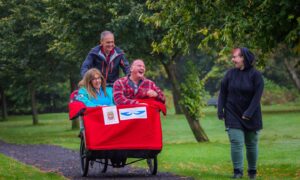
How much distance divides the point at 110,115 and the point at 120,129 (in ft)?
0.87

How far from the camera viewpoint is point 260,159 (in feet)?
57.1

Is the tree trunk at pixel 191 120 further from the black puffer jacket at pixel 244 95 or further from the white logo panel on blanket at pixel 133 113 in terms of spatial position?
the black puffer jacket at pixel 244 95

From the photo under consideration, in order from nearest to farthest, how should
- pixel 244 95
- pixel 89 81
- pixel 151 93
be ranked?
pixel 244 95
pixel 151 93
pixel 89 81

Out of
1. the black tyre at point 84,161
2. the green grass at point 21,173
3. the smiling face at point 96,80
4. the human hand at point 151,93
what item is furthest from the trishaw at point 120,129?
the green grass at point 21,173

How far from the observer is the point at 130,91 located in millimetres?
11773

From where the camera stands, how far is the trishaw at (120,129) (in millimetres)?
11320

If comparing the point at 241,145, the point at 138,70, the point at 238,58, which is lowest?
the point at 241,145

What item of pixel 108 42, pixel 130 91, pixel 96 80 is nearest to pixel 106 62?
pixel 108 42

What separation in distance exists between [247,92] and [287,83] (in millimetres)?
55659

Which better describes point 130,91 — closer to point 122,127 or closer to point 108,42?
point 122,127

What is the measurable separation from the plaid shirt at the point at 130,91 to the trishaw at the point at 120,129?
0.69 ft

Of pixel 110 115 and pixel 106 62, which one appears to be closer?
pixel 110 115

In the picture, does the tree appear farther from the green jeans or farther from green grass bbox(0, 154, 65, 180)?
the green jeans

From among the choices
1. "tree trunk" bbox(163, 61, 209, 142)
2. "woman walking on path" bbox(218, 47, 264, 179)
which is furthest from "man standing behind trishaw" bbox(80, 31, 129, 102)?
"tree trunk" bbox(163, 61, 209, 142)
